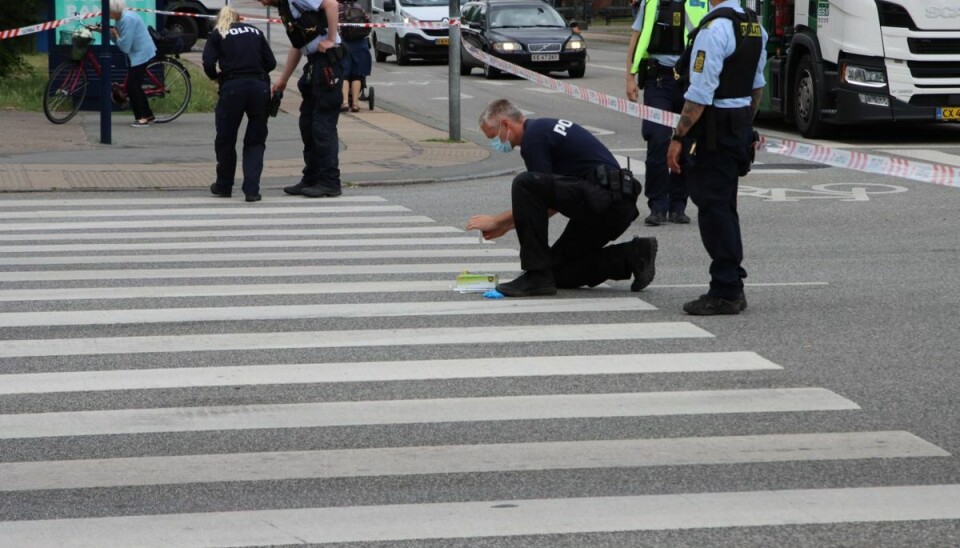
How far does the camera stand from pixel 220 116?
13.4 metres

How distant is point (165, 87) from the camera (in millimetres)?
20453

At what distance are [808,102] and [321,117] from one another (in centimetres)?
786

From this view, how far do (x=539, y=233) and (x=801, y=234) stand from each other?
3.49 metres

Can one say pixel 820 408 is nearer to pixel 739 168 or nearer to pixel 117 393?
pixel 739 168

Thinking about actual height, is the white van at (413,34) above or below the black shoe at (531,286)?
below

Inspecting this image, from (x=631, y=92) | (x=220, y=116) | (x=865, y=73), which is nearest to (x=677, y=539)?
(x=631, y=92)

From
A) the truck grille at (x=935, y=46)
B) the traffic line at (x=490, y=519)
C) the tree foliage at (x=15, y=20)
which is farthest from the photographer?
the tree foliage at (x=15, y=20)

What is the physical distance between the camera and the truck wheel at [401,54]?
3662cm

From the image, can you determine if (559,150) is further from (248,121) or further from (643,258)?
(248,121)

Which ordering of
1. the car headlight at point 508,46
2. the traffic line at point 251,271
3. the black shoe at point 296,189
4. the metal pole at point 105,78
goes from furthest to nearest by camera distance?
1. the car headlight at point 508,46
2. the metal pole at point 105,78
3. the black shoe at point 296,189
4. the traffic line at point 251,271

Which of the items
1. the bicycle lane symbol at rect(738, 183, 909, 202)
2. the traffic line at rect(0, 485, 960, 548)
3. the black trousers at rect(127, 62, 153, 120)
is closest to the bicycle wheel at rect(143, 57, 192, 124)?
the black trousers at rect(127, 62, 153, 120)

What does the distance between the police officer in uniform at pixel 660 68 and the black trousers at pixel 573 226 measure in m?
2.81

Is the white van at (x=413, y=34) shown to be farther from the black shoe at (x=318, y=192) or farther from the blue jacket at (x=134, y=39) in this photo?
the black shoe at (x=318, y=192)

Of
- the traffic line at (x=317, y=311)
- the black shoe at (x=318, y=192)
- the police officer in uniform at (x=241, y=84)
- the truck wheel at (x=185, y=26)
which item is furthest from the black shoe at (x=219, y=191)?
the truck wheel at (x=185, y=26)
